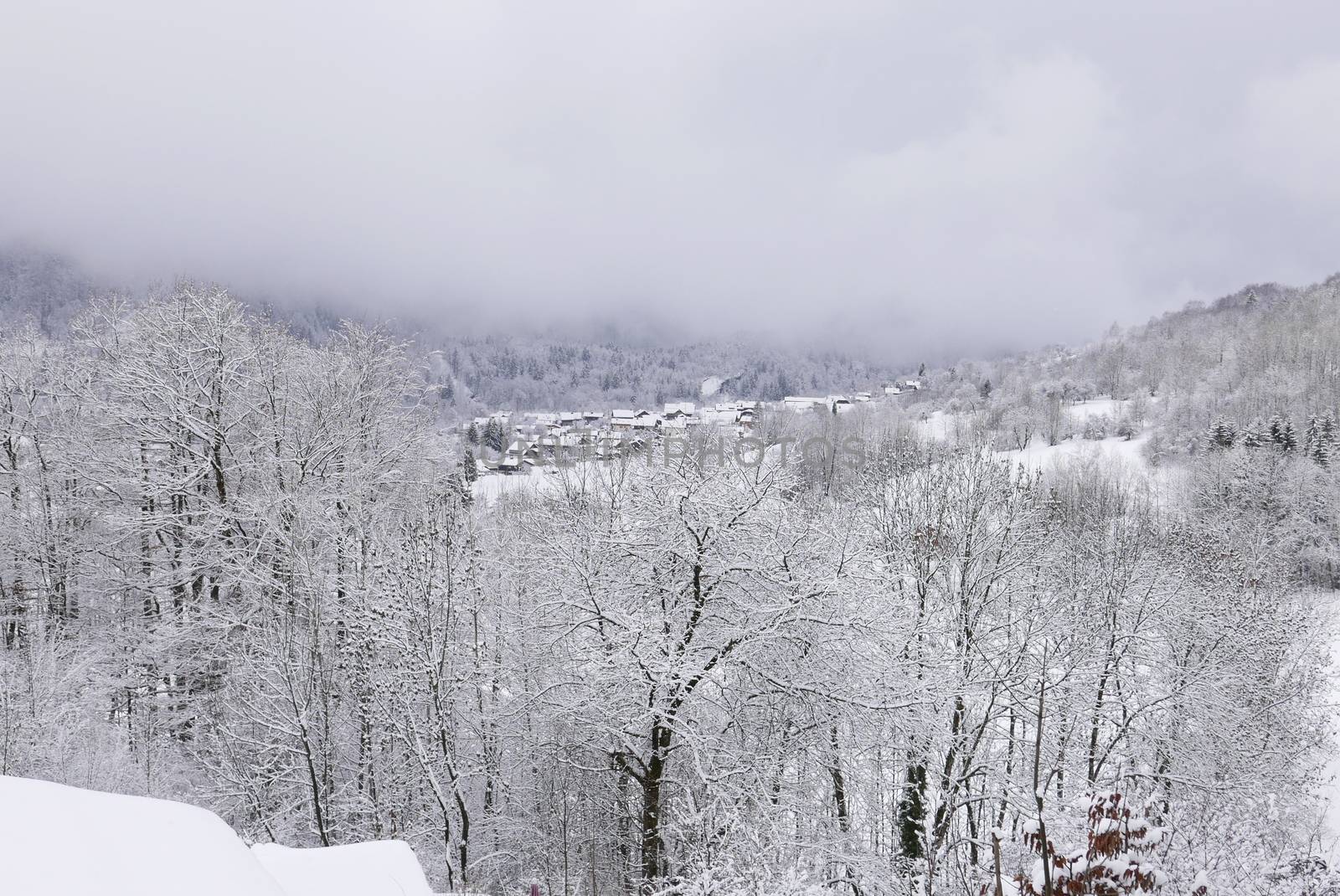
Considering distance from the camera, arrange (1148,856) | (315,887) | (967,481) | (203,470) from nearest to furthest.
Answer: (315,887) → (1148,856) → (203,470) → (967,481)

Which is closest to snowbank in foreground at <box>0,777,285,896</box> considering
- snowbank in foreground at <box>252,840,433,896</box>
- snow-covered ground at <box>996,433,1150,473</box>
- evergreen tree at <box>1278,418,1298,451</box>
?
snowbank in foreground at <box>252,840,433,896</box>

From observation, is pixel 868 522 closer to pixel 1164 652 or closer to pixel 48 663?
pixel 1164 652

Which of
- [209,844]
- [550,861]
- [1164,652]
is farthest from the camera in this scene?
[1164,652]

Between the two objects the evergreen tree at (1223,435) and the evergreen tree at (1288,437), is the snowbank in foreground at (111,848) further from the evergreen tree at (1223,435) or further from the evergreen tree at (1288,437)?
the evergreen tree at (1223,435)

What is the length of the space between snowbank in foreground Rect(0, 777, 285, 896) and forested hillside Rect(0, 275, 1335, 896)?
4.95 m

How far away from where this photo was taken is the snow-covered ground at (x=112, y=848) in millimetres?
2146

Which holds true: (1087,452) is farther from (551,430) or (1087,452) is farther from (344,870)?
Answer: (344,870)

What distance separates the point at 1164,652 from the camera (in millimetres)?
17000

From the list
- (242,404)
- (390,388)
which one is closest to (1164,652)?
(390,388)

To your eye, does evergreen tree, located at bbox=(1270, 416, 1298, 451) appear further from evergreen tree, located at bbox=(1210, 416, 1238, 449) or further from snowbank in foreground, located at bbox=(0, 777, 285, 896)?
snowbank in foreground, located at bbox=(0, 777, 285, 896)

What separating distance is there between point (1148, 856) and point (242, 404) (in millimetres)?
18865

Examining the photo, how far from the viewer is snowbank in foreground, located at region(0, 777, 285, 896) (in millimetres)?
2148

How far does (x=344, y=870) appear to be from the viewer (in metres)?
4.16

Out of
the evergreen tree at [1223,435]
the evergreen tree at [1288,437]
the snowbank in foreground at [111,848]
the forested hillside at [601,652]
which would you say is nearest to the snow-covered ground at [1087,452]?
the evergreen tree at [1223,435]
